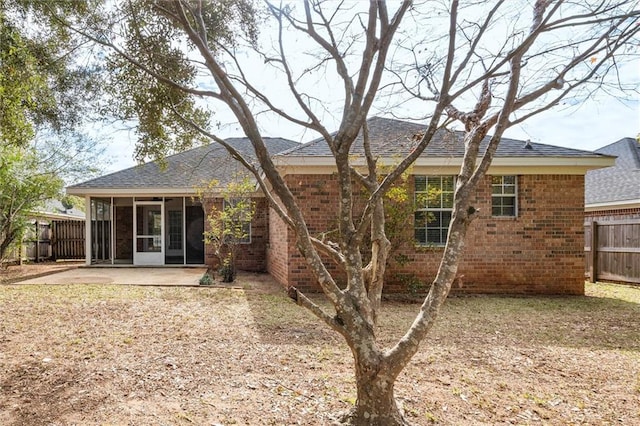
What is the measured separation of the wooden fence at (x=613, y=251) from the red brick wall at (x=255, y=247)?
1029cm

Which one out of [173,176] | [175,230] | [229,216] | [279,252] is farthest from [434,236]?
[175,230]

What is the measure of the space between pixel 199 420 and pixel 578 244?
30.8 ft

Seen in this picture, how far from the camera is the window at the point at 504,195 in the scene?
929 cm

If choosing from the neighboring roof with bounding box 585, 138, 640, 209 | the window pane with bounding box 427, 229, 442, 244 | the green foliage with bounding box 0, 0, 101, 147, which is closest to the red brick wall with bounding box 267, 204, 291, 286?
the window pane with bounding box 427, 229, 442, 244

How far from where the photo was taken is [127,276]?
37.6 feet

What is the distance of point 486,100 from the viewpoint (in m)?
3.65

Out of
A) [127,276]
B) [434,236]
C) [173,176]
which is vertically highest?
[173,176]

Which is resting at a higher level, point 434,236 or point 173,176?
point 173,176

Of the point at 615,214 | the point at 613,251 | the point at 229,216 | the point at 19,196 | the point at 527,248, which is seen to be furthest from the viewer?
the point at 19,196

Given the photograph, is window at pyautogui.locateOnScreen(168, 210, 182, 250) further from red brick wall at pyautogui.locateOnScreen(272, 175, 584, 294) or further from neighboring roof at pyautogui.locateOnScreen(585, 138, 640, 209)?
neighboring roof at pyautogui.locateOnScreen(585, 138, 640, 209)

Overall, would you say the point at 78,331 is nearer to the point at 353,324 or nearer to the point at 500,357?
the point at 353,324

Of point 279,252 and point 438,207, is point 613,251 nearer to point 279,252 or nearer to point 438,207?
point 438,207

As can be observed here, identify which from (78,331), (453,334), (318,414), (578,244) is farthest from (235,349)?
(578,244)

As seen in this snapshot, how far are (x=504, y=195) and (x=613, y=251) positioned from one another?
497 cm
